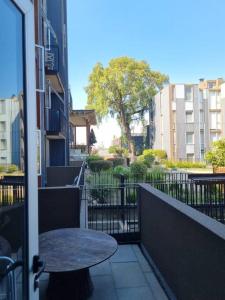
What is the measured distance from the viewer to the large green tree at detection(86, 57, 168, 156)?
31266 millimetres

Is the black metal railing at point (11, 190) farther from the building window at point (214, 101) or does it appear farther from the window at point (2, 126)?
the building window at point (214, 101)

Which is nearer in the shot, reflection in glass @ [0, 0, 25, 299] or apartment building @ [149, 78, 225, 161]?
reflection in glass @ [0, 0, 25, 299]

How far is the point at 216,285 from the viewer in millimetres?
1984

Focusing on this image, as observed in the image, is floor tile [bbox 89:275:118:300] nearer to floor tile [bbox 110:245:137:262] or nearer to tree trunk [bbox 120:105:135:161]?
floor tile [bbox 110:245:137:262]

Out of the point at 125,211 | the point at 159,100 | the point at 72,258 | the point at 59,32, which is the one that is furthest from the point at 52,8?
the point at 159,100

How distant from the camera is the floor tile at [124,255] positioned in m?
4.21

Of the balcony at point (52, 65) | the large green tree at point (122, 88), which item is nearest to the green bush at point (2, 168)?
the balcony at point (52, 65)

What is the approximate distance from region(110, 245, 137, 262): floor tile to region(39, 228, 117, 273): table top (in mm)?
775

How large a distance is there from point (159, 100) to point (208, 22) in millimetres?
12662

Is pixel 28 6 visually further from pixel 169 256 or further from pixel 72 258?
pixel 169 256

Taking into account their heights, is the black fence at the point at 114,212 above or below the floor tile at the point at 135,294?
above

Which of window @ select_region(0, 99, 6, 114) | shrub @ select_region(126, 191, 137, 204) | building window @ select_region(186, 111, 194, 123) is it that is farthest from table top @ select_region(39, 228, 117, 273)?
building window @ select_region(186, 111, 194, 123)

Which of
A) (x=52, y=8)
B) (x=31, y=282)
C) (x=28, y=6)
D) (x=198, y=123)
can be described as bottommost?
(x=31, y=282)

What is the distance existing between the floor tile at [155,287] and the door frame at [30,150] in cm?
200
